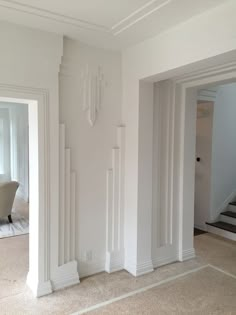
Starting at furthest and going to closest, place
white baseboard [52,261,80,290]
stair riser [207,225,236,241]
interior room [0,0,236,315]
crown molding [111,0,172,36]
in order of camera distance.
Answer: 1. stair riser [207,225,236,241]
2. white baseboard [52,261,80,290]
3. interior room [0,0,236,315]
4. crown molding [111,0,172,36]

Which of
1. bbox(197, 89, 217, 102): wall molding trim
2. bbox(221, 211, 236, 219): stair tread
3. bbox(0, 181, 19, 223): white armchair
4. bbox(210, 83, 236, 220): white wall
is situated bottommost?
bbox(221, 211, 236, 219): stair tread

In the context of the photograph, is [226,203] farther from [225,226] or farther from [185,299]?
[185,299]

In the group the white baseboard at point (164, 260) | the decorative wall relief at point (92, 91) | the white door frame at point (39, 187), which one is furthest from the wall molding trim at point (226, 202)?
the white door frame at point (39, 187)

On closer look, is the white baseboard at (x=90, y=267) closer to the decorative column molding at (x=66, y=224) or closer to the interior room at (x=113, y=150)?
the interior room at (x=113, y=150)

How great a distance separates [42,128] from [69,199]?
0.81 meters

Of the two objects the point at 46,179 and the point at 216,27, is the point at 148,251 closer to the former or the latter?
the point at 46,179

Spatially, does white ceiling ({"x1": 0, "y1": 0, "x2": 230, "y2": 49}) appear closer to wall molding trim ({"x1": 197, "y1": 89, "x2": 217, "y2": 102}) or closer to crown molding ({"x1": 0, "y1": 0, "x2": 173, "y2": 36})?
crown molding ({"x1": 0, "y1": 0, "x2": 173, "y2": 36})

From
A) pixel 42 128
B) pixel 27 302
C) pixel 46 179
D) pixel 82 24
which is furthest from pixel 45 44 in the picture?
pixel 27 302

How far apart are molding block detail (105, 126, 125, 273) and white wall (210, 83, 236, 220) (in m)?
2.23

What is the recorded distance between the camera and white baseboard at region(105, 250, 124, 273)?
3223 mm

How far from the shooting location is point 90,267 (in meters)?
3.14

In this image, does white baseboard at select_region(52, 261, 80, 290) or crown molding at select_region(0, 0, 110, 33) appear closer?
crown molding at select_region(0, 0, 110, 33)

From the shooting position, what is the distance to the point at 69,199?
2.92 metres

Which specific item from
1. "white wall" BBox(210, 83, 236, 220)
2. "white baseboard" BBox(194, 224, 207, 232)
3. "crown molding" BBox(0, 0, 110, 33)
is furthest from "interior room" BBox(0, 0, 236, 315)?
"white wall" BBox(210, 83, 236, 220)
